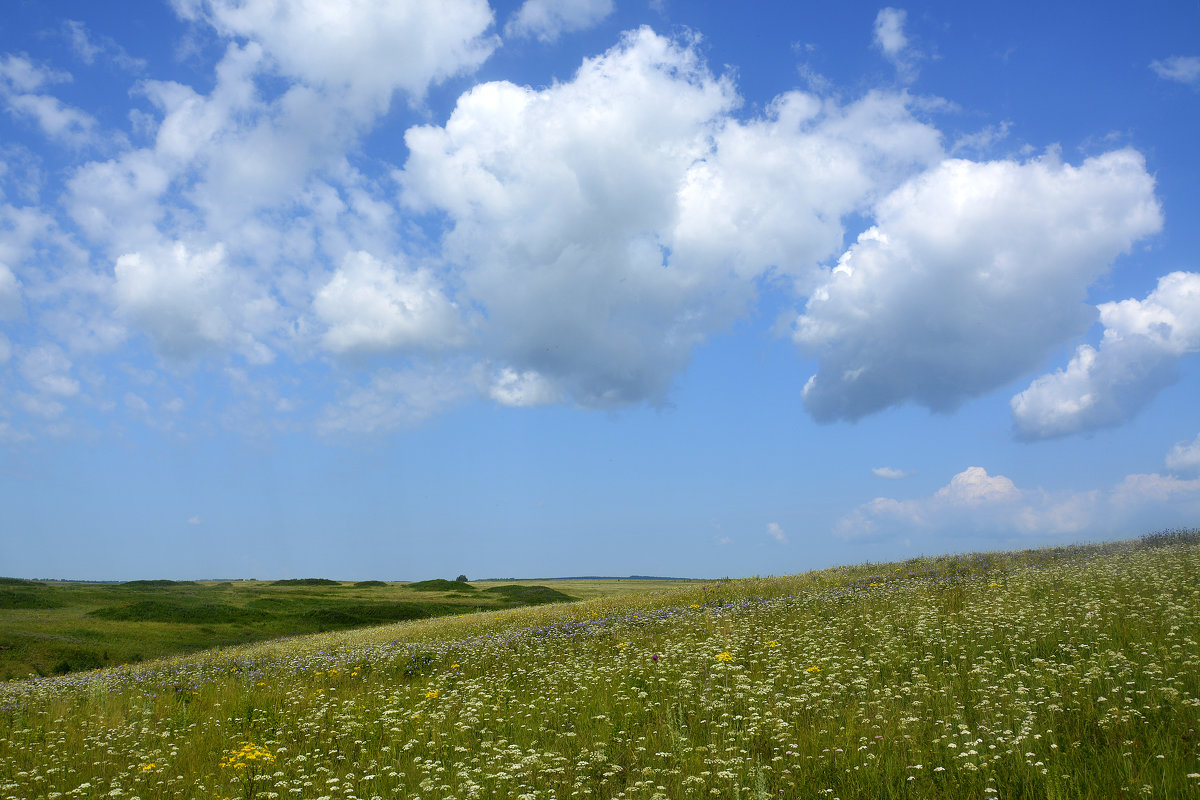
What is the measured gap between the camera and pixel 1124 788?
5488 mm

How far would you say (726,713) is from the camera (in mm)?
7898

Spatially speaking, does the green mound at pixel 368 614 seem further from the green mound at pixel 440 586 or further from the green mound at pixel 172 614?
the green mound at pixel 440 586

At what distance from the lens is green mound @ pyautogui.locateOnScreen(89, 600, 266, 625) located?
4519 cm

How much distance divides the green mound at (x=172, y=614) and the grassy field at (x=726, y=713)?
33.3 metres

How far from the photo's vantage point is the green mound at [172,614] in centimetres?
4519

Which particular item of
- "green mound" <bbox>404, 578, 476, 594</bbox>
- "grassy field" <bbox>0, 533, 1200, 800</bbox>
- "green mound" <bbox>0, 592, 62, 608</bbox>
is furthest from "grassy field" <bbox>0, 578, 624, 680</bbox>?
"grassy field" <bbox>0, 533, 1200, 800</bbox>

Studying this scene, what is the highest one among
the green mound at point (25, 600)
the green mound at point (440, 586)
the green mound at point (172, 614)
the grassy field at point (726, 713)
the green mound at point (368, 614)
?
the grassy field at point (726, 713)

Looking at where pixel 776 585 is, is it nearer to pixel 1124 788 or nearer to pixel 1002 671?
pixel 1002 671

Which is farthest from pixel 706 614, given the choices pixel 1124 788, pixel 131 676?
pixel 131 676

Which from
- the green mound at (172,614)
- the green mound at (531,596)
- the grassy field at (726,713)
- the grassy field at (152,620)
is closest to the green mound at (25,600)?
the grassy field at (152,620)

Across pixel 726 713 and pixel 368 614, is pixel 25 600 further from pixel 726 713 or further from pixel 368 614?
pixel 726 713

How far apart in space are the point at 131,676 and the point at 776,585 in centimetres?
1995

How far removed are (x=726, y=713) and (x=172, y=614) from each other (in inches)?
2047

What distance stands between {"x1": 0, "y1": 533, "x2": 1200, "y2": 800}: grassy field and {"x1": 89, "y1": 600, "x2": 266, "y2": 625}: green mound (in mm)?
33331
